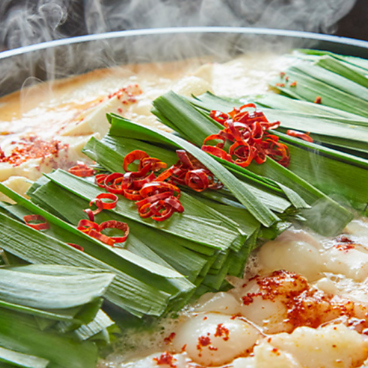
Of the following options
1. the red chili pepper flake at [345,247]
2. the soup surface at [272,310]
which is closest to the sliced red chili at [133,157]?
the soup surface at [272,310]

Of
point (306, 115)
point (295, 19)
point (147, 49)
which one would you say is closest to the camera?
point (306, 115)

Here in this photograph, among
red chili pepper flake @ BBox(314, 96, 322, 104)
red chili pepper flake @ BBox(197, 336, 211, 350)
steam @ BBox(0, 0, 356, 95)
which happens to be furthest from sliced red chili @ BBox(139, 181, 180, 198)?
steam @ BBox(0, 0, 356, 95)

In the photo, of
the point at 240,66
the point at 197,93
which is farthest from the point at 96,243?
the point at 240,66

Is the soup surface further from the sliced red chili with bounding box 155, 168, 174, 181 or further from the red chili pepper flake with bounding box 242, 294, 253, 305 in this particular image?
the sliced red chili with bounding box 155, 168, 174, 181

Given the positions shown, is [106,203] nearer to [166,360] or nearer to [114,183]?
[114,183]

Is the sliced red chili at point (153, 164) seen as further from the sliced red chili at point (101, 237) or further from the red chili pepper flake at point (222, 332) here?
the red chili pepper flake at point (222, 332)

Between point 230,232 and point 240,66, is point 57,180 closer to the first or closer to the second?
point 230,232

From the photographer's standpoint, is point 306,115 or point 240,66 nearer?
point 306,115

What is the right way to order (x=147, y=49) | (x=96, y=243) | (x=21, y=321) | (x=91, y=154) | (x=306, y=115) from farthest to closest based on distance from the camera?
(x=147, y=49) < (x=306, y=115) < (x=91, y=154) < (x=96, y=243) < (x=21, y=321)
